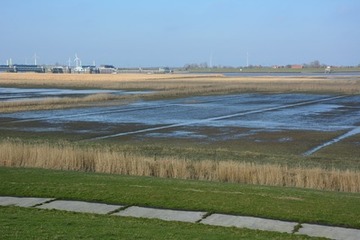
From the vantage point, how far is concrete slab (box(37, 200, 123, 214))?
10.7m

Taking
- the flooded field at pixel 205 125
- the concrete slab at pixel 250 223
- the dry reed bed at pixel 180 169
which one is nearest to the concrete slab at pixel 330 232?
the concrete slab at pixel 250 223

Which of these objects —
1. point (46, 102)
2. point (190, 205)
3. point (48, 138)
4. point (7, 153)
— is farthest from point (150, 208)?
point (46, 102)

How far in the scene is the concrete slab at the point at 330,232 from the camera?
9.31m

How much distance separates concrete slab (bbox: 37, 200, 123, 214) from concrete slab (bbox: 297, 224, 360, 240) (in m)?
3.65

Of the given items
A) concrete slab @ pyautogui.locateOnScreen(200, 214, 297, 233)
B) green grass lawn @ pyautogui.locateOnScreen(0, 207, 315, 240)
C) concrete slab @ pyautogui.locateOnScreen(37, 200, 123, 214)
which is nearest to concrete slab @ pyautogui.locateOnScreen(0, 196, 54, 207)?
concrete slab @ pyautogui.locateOnScreen(37, 200, 123, 214)

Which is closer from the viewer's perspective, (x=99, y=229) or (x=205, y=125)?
(x=99, y=229)

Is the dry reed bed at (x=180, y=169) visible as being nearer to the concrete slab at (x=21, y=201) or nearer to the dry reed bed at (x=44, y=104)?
the concrete slab at (x=21, y=201)

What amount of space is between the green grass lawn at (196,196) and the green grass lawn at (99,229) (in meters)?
1.46

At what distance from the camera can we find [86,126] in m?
37.2

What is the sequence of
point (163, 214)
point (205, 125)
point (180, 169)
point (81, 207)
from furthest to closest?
point (205, 125)
point (180, 169)
point (81, 207)
point (163, 214)

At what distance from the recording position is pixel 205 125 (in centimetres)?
3816

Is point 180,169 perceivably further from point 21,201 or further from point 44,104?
point 44,104

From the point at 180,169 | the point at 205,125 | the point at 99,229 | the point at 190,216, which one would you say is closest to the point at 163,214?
the point at 190,216

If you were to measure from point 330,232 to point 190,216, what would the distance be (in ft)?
8.19
